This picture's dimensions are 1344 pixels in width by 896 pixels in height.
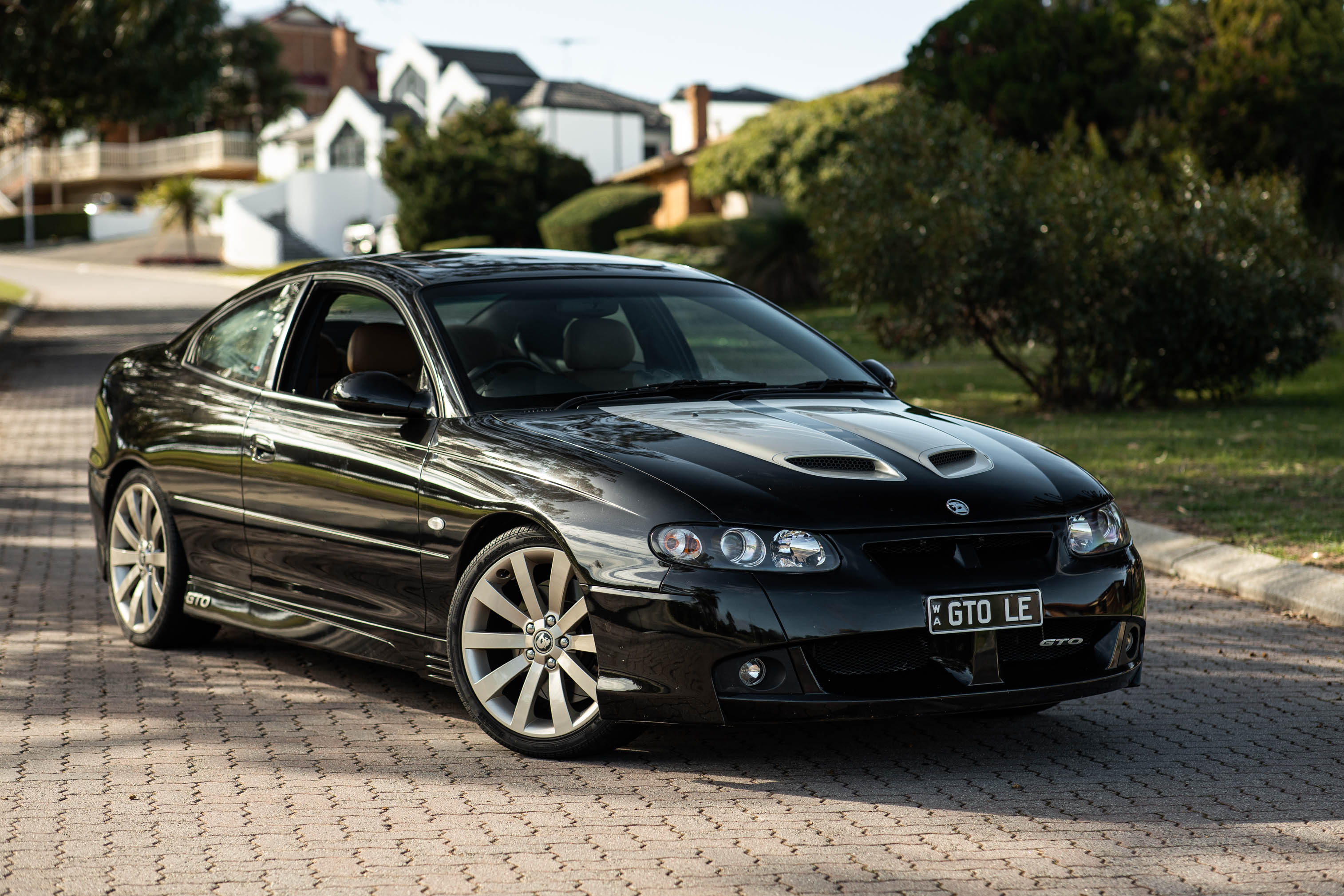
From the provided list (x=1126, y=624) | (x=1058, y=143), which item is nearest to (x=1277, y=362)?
(x=1058, y=143)

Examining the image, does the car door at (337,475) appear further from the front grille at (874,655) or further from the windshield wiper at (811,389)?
the front grille at (874,655)

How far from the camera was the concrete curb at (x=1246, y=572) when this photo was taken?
299 inches

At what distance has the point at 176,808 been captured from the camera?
4.71m

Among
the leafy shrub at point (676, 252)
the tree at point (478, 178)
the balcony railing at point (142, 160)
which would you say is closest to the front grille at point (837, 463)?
the leafy shrub at point (676, 252)

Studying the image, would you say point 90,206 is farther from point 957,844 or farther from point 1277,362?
point 957,844

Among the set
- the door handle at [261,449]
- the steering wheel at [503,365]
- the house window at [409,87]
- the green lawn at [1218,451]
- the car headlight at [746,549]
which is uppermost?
the house window at [409,87]

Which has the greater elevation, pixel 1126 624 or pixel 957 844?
pixel 1126 624

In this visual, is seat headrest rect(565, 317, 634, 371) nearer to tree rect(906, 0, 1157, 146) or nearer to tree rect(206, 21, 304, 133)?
tree rect(906, 0, 1157, 146)

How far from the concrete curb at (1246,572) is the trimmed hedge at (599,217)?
3421 cm

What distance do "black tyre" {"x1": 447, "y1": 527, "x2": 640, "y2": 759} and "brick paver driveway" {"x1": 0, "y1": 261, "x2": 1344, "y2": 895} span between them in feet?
0.37

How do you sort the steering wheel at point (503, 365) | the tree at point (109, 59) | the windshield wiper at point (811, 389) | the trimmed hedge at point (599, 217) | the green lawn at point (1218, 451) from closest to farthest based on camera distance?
1. the steering wheel at point (503, 365)
2. the windshield wiper at point (811, 389)
3. the green lawn at point (1218, 451)
4. the tree at point (109, 59)
5. the trimmed hedge at point (599, 217)

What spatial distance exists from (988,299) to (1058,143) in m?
1.98

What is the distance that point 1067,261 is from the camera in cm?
1405

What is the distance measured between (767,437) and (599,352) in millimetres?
992
